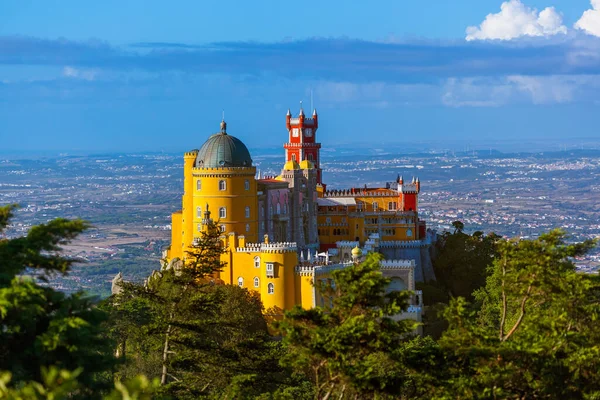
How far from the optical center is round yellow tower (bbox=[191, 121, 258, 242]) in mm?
81438

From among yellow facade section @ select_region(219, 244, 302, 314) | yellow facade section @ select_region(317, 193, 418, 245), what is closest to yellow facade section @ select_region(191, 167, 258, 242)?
yellow facade section @ select_region(219, 244, 302, 314)

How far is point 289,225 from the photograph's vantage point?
88438 millimetres

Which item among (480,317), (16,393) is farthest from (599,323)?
(480,317)

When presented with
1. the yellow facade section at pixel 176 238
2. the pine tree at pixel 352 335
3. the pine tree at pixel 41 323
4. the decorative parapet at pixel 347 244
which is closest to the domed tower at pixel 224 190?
the yellow facade section at pixel 176 238

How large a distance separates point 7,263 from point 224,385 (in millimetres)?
16044

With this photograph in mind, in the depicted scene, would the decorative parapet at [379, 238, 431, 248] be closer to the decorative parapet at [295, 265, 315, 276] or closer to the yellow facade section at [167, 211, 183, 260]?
the yellow facade section at [167, 211, 183, 260]

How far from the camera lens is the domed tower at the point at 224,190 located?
8144 centimetres

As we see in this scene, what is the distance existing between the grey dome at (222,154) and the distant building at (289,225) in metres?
0.06

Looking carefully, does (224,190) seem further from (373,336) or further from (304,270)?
(373,336)

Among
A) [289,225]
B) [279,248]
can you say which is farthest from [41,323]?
[289,225]

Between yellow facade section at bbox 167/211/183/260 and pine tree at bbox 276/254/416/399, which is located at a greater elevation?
pine tree at bbox 276/254/416/399

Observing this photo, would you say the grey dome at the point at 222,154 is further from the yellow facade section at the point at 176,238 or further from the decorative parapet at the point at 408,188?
the decorative parapet at the point at 408,188

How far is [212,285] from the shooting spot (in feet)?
233

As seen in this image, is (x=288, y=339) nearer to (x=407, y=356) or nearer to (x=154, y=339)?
(x=407, y=356)
